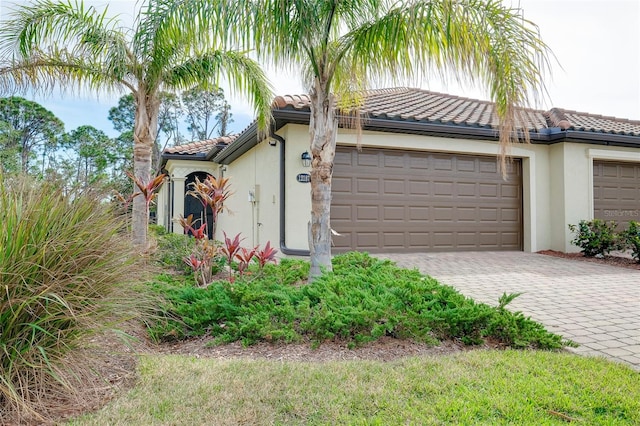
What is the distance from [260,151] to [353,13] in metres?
5.75

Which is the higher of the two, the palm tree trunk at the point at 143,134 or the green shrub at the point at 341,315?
the palm tree trunk at the point at 143,134

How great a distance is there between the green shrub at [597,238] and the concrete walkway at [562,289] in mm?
869

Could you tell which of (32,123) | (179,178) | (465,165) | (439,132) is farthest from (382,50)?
(32,123)

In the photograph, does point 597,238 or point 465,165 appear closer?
point 597,238

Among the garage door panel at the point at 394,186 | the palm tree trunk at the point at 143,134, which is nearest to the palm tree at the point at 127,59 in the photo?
the palm tree trunk at the point at 143,134

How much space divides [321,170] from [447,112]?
6833 mm

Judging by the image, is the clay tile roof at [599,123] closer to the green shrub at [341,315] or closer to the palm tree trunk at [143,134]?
the green shrub at [341,315]

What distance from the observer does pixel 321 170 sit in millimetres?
5188

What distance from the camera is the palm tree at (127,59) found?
653 centimetres

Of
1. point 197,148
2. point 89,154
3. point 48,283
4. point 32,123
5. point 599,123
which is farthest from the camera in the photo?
point 32,123

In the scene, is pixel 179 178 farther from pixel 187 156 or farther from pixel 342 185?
pixel 342 185

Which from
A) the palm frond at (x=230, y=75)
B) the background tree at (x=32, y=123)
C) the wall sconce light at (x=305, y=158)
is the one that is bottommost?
the wall sconce light at (x=305, y=158)

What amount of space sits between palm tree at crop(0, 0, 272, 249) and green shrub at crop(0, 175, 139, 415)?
3314 millimetres

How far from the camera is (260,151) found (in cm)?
1038
